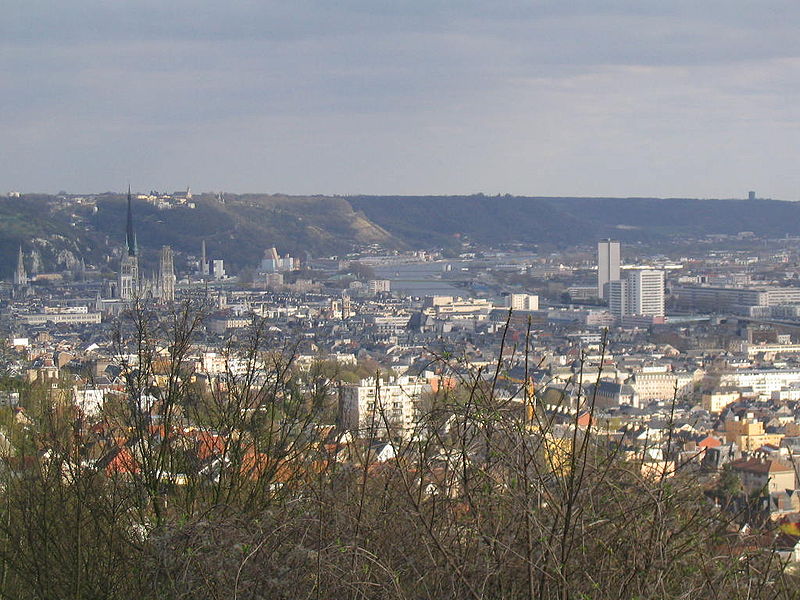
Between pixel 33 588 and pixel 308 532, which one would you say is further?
pixel 33 588

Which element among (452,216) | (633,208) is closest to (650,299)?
(452,216)

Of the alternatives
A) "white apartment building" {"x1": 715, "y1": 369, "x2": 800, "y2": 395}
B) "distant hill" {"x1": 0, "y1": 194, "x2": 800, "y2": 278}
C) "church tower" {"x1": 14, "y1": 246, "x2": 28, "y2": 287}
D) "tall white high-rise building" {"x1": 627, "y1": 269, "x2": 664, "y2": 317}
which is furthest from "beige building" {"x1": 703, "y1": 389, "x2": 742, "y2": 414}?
"distant hill" {"x1": 0, "y1": 194, "x2": 800, "y2": 278}

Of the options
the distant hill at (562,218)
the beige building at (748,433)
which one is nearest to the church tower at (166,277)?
the beige building at (748,433)

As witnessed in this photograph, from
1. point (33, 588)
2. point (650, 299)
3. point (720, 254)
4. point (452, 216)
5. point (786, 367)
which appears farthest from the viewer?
point (452, 216)

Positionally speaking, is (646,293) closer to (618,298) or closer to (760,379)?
(618,298)

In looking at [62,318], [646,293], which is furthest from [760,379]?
[62,318]

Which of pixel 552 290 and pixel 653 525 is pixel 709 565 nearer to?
pixel 653 525

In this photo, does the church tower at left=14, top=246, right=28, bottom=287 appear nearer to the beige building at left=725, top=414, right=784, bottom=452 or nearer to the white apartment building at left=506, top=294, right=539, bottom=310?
the white apartment building at left=506, top=294, right=539, bottom=310
